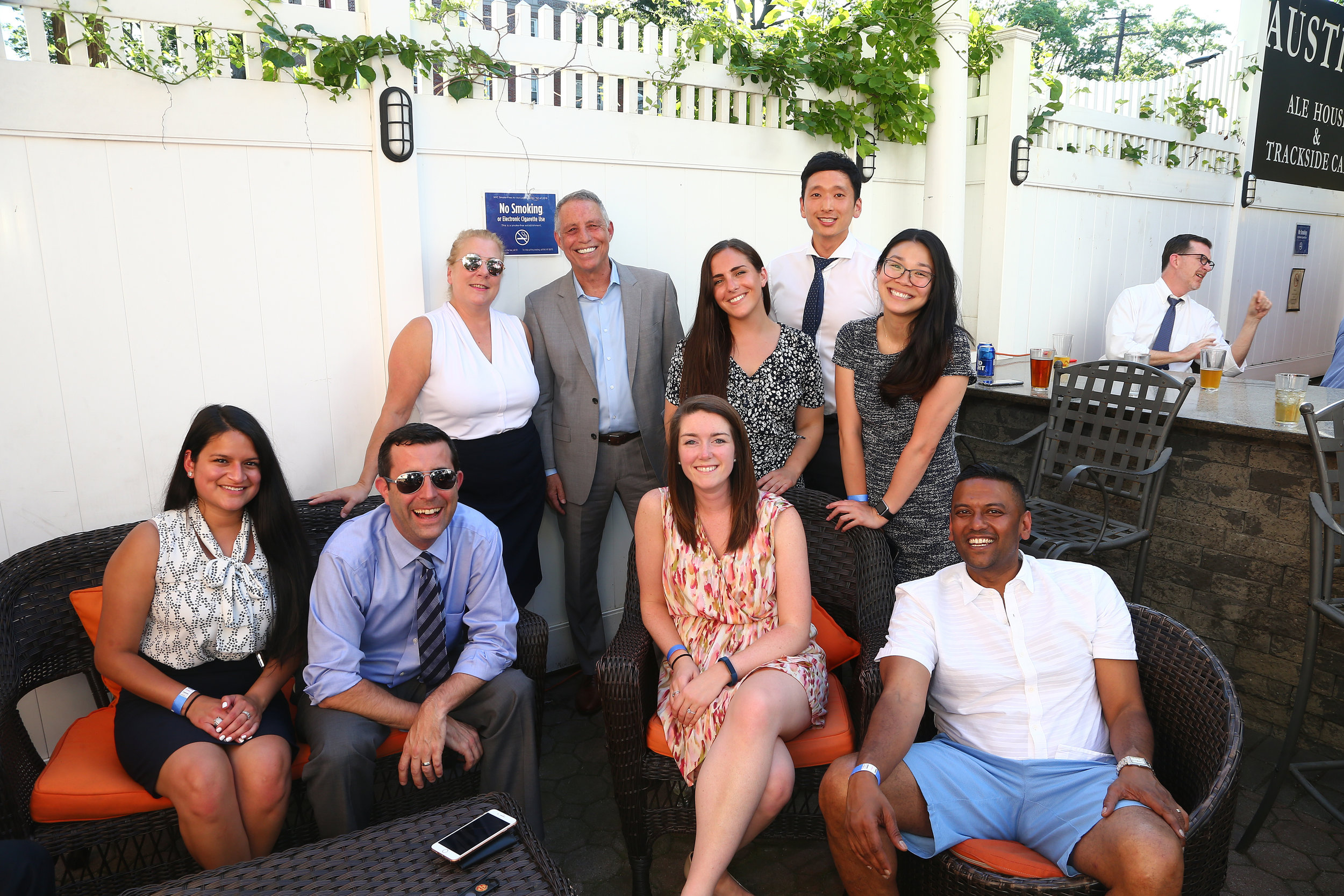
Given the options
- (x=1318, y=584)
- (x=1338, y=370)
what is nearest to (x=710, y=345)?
(x=1318, y=584)

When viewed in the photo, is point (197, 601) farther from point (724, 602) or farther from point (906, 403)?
point (906, 403)

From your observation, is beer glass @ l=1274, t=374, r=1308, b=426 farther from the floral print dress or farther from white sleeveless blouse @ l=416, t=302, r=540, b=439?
white sleeveless blouse @ l=416, t=302, r=540, b=439

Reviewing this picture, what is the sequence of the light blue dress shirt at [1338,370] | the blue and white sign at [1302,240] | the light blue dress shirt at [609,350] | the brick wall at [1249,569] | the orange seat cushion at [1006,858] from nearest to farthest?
the orange seat cushion at [1006,858], the brick wall at [1249,569], the light blue dress shirt at [609,350], the light blue dress shirt at [1338,370], the blue and white sign at [1302,240]

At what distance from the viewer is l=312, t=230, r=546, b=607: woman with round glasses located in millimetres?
2953

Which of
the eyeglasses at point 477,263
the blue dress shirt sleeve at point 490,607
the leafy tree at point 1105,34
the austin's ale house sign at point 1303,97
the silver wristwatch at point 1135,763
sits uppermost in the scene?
the leafy tree at point 1105,34

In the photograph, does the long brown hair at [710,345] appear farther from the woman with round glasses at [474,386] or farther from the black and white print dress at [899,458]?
the woman with round glasses at [474,386]

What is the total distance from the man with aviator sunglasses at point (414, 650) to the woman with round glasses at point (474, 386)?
0.53 m

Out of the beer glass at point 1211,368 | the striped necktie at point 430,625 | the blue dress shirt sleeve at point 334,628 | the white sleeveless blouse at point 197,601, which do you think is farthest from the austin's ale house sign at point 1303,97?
the white sleeveless blouse at point 197,601

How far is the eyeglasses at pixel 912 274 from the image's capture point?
8.39ft

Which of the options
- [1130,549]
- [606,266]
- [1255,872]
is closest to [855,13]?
[606,266]

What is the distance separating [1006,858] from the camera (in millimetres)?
1776

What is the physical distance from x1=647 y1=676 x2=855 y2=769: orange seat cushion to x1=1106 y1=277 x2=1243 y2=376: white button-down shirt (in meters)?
3.55

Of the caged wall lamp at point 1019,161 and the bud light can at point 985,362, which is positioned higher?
the caged wall lamp at point 1019,161

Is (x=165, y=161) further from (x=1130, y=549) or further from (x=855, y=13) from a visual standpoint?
(x=1130, y=549)
